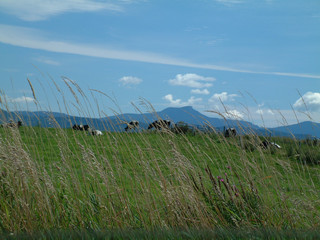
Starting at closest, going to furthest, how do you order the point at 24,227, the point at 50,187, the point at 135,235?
the point at 135,235 < the point at 24,227 < the point at 50,187

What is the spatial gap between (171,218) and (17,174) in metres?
1.66

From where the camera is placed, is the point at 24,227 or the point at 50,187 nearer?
the point at 24,227

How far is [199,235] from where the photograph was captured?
2.62 m

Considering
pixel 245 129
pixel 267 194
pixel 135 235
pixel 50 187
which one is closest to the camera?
pixel 135 235

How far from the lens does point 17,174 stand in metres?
3.56

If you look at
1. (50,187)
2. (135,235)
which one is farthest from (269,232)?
(50,187)

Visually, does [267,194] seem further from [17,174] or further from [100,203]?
[17,174]

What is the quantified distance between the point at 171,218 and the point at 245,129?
60.0 inches

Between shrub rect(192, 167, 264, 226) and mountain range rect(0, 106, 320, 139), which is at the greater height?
mountain range rect(0, 106, 320, 139)

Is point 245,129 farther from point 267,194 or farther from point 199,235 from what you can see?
point 199,235

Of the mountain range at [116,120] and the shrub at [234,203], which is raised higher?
the mountain range at [116,120]

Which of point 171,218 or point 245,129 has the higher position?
point 245,129

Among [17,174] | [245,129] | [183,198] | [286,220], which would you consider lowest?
[286,220]

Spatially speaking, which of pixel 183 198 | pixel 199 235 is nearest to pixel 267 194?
pixel 183 198
